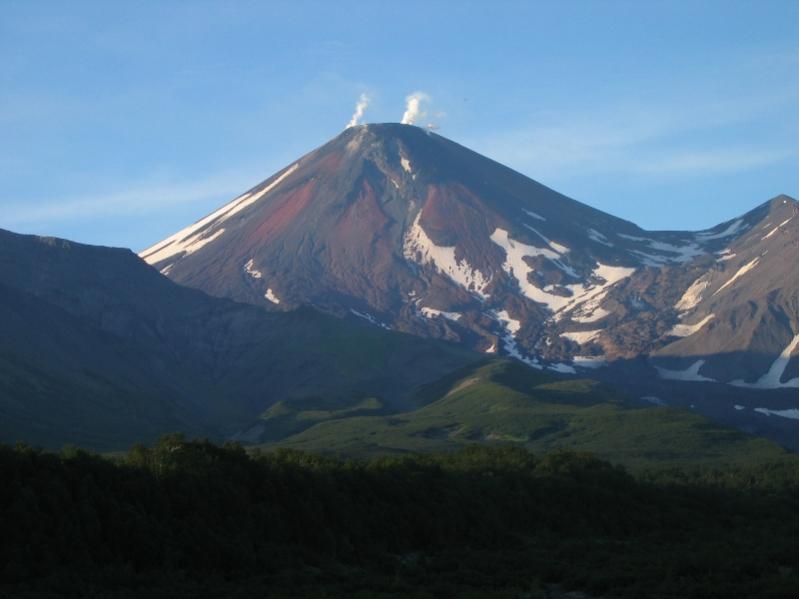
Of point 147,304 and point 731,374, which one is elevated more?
point 147,304

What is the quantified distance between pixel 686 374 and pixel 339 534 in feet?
518

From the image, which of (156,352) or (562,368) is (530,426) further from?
(562,368)

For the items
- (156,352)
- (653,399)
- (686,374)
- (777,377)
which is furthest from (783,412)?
(156,352)

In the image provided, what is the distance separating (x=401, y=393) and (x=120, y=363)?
30.1m

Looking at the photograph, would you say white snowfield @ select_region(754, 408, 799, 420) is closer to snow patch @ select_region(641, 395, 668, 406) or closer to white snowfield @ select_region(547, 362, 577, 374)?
snow patch @ select_region(641, 395, 668, 406)

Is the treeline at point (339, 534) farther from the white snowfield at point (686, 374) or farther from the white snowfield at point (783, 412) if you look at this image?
the white snowfield at point (686, 374)

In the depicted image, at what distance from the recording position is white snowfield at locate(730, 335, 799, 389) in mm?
182500

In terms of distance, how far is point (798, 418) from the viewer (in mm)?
163750

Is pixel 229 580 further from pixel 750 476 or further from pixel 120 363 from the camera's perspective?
pixel 120 363

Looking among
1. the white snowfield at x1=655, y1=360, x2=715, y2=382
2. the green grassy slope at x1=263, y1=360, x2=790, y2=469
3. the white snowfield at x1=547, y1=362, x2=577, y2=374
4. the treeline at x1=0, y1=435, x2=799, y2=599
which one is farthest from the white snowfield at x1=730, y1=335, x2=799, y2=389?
the treeline at x1=0, y1=435, x2=799, y2=599

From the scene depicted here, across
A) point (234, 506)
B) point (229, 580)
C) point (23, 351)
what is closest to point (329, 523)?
point (234, 506)

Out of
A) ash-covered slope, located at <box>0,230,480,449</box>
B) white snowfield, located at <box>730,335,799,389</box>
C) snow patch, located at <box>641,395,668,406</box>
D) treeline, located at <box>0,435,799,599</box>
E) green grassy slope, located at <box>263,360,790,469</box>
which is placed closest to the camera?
treeline, located at <box>0,435,799,599</box>

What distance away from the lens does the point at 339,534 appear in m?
37.8

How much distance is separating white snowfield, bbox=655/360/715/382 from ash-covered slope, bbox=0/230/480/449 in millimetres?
32376
